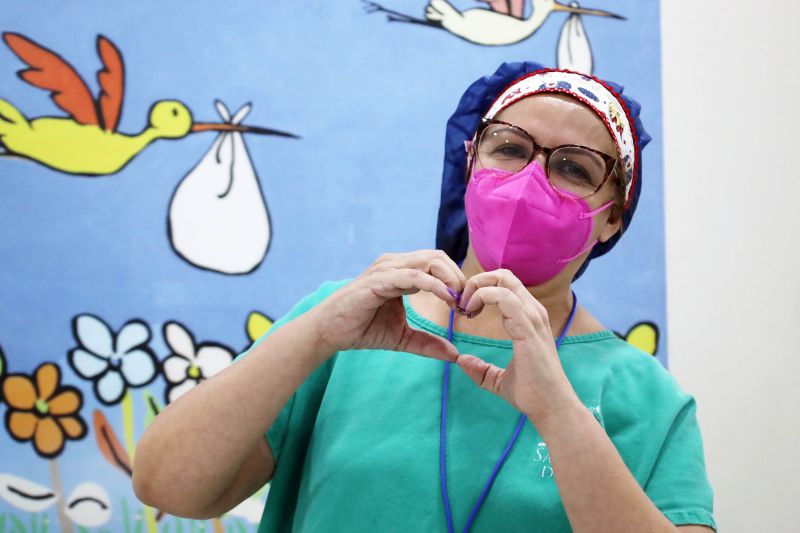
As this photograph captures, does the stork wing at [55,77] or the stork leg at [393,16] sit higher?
the stork leg at [393,16]

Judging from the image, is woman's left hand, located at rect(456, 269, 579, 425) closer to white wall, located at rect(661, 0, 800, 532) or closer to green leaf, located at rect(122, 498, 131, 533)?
green leaf, located at rect(122, 498, 131, 533)

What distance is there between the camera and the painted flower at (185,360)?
5.40 ft

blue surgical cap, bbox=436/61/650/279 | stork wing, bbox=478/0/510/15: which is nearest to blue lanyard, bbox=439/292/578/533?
blue surgical cap, bbox=436/61/650/279

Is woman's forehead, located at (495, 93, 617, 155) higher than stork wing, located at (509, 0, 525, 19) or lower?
lower

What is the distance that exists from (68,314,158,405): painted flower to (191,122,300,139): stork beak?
493mm

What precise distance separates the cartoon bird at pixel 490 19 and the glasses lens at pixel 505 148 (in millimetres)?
880

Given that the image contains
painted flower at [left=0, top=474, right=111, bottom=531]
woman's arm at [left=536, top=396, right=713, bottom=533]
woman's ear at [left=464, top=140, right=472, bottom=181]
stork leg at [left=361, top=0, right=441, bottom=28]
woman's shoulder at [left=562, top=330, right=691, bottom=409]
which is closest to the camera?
woman's arm at [left=536, top=396, right=713, bottom=533]

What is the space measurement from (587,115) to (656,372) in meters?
0.41

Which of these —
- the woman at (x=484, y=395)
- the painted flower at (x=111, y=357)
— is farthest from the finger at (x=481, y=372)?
the painted flower at (x=111, y=357)

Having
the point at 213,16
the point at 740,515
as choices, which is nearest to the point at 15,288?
the point at 213,16

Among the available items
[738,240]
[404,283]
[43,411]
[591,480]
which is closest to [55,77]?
[43,411]

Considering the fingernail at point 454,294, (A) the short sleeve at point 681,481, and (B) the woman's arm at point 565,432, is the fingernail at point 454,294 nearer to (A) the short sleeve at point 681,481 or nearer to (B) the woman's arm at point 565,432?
(B) the woman's arm at point 565,432

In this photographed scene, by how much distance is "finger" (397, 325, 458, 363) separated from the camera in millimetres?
944

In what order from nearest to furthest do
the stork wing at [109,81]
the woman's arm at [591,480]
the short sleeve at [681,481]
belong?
the woman's arm at [591,480] → the short sleeve at [681,481] → the stork wing at [109,81]
